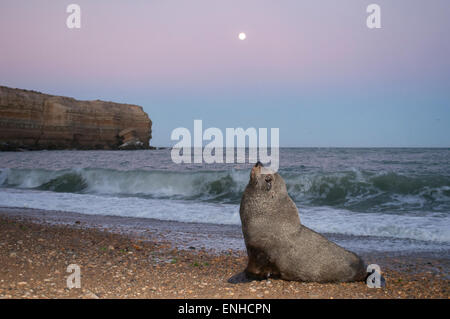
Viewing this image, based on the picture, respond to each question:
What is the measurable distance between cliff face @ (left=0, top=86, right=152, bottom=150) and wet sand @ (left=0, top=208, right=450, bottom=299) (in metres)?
60.3

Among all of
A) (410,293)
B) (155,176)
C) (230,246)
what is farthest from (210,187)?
(410,293)

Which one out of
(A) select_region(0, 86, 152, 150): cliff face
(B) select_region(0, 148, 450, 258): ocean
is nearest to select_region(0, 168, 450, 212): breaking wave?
(B) select_region(0, 148, 450, 258): ocean

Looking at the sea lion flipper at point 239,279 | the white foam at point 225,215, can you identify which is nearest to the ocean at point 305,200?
the white foam at point 225,215

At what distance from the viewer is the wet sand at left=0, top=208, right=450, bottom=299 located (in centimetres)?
423

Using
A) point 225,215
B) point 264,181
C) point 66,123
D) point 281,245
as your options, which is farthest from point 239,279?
point 66,123

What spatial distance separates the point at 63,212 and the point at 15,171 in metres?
13.3

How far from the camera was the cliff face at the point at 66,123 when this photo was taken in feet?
202

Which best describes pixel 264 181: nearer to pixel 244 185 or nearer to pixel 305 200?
pixel 305 200

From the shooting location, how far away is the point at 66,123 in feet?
231

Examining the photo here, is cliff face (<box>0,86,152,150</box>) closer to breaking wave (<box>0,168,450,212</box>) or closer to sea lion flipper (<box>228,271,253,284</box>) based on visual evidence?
breaking wave (<box>0,168,450,212</box>)

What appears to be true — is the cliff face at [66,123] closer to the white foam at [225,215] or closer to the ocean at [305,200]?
the ocean at [305,200]

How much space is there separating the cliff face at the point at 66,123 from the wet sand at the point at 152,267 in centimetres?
6026
